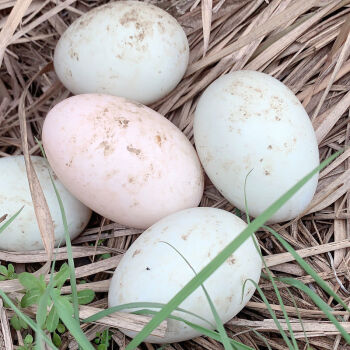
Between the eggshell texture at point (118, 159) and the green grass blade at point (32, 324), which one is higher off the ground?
the eggshell texture at point (118, 159)

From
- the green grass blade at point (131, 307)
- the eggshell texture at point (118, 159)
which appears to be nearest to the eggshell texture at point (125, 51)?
the eggshell texture at point (118, 159)

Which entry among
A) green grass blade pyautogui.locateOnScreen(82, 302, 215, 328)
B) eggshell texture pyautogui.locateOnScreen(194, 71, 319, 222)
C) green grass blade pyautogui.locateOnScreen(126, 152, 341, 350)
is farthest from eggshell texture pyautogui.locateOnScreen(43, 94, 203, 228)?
green grass blade pyautogui.locateOnScreen(126, 152, 341, 350)

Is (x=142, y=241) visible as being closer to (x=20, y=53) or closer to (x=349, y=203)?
(x=349, y=203)

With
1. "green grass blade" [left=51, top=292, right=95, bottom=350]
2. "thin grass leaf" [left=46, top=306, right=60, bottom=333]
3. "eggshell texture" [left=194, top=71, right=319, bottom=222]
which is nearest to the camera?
"green grass blade" [left=51, top=292, right=95, bottom=350]

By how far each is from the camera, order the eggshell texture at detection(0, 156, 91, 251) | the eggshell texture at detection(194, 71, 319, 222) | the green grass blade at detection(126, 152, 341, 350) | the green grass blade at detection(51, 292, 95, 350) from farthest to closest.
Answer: the eggshell texture at detection(0, 156, 91, 251)
the eggshell texture at detection(194, 71, 319, 222)
the green grass blade at detection(51, 292, 95, 350)
the green grass blade at detection(126, 152, 341, 350)

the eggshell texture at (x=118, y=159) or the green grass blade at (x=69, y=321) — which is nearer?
the green grass blade at (x=69, y=321)

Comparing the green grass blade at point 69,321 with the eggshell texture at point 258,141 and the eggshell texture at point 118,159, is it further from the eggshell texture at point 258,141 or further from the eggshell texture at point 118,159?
the eggshell texture at point 258,141

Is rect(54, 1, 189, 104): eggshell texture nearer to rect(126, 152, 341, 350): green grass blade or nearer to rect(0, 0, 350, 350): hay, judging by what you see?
rect(0, 0, 350, 350): hay
